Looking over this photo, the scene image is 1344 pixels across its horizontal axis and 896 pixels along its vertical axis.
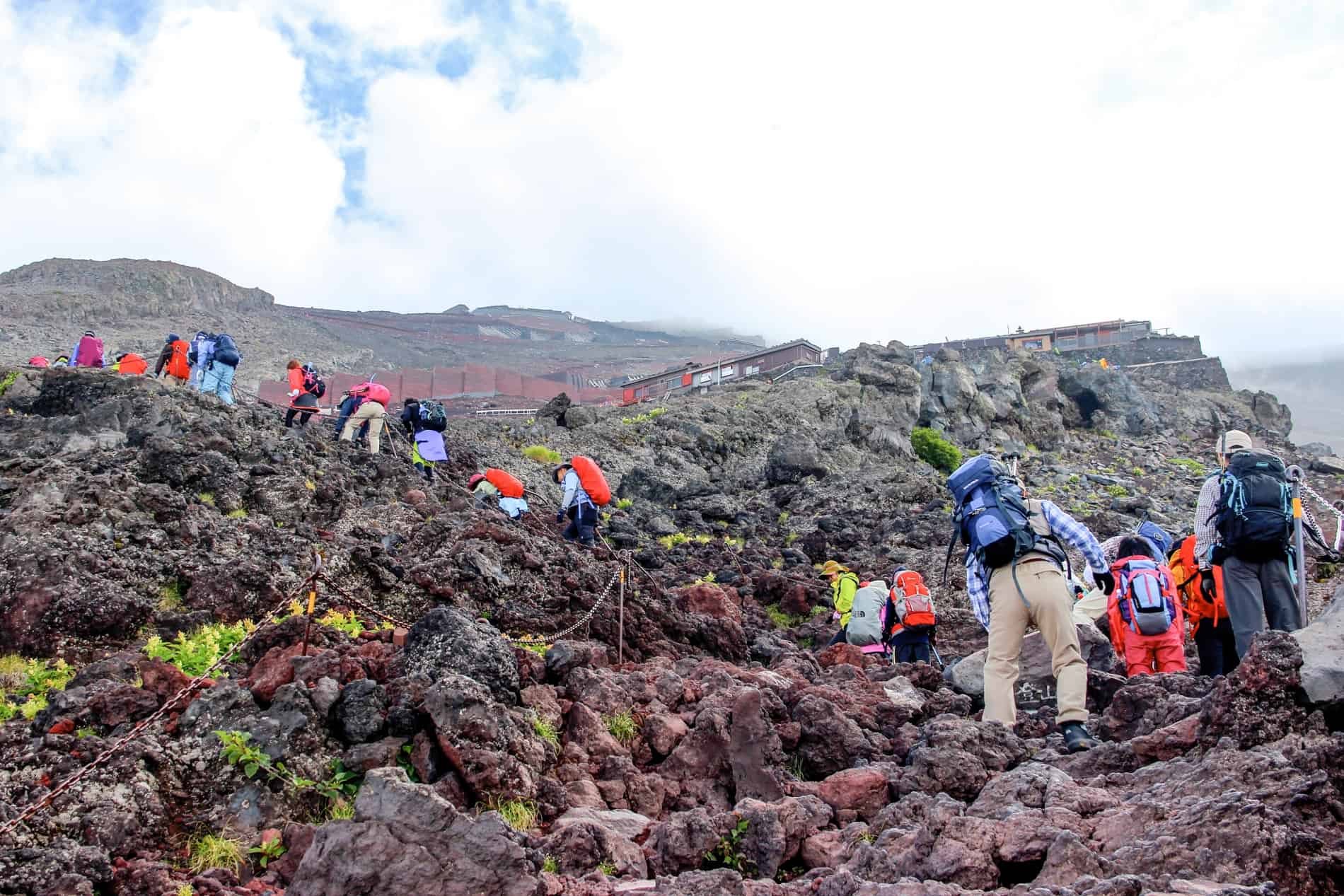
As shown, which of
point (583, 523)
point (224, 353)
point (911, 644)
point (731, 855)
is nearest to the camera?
point (731, 855)

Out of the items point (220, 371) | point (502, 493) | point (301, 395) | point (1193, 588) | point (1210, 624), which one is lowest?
point (1210, 624)

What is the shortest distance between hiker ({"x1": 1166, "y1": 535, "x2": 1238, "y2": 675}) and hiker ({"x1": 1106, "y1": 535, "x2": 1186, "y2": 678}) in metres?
0.31

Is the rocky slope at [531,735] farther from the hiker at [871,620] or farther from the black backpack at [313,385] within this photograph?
the black backpack at [313,385]

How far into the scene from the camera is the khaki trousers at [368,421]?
52.0ft

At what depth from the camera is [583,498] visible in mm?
13320

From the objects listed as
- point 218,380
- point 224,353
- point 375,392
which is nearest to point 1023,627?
point 375,392

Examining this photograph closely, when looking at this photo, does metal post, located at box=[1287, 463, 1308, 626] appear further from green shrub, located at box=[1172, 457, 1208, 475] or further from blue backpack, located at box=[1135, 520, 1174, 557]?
green shrub, located at box=[1172, 457, 1208, 475]

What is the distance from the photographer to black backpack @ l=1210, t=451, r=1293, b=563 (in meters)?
6.80

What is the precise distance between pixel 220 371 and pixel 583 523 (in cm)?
766

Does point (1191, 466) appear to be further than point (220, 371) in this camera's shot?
Yes

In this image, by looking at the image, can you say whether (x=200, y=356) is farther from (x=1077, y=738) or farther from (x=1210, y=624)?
(x=1077, y=738)

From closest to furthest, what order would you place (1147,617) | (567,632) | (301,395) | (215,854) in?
(215,854), (1147,617), (567,632), (301,395)

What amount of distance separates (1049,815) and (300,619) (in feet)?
15.5

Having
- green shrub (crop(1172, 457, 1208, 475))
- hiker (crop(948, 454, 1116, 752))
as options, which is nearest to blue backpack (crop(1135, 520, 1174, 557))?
hiker (crop(948, 454, 1116, 752))
